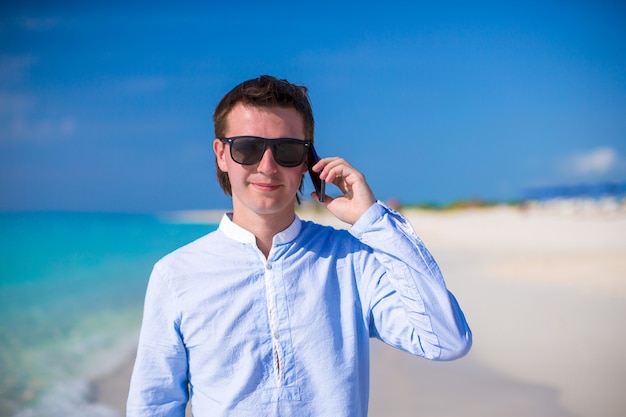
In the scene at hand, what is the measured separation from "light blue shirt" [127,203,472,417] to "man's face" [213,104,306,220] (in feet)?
0.35

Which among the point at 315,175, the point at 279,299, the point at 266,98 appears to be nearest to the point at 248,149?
the point at 266,98

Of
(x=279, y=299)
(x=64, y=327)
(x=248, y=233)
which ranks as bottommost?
(x=64, y=327)

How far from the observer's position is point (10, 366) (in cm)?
699

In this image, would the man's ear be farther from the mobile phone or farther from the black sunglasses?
the mobile phone

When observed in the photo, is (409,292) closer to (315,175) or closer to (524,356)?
(315,175)

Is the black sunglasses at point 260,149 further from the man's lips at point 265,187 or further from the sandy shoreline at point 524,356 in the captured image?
the sandy shoreline at point 524,356

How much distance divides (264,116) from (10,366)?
6.52 meters

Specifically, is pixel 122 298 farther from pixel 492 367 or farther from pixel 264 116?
pixel 264 116

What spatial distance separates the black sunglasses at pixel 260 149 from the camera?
1.86 meters

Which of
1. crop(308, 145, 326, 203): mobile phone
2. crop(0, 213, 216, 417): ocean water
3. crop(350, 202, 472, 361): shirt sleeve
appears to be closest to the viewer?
crop(350, 202, 472, 361): shirt sleeve

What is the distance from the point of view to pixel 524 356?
18.4 ft

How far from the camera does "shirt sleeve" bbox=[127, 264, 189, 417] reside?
1.77 meters

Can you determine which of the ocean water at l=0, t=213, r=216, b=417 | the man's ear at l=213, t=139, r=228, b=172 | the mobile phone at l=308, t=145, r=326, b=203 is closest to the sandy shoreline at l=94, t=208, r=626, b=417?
the ocean water at l=0, t=213, r=216, b=417

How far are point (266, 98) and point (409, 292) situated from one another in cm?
75
